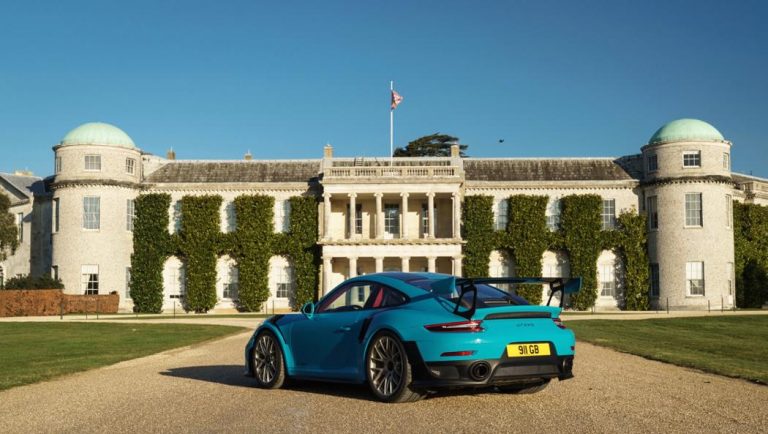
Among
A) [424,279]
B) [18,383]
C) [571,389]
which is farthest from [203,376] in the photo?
[571,389]

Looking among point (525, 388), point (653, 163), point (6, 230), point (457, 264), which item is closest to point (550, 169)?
point (653, 163)

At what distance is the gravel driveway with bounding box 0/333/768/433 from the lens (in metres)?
7.32

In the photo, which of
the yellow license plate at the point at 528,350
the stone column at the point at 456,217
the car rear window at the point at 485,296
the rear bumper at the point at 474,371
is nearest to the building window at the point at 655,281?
the stone column at the point at 456,217

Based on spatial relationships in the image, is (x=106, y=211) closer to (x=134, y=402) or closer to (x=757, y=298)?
(x=757, y=298)

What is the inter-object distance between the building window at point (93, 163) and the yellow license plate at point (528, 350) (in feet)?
145

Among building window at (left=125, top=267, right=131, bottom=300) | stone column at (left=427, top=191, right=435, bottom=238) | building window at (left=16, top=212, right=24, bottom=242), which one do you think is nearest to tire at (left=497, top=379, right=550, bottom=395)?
stone column at (left=427, top=191, right=435, bottom=238)

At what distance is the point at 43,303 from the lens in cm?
4244

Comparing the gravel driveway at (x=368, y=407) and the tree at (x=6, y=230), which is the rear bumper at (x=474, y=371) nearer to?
the gravel driveway at (x=368, y=407)

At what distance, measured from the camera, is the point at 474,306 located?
8.24m

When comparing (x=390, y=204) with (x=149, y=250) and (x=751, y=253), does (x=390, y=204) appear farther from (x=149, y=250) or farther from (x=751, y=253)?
(x=751, y=253)

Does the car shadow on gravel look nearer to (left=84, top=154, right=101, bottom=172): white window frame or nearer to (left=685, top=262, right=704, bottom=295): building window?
(left=84, top=154, right=101, bottom=172): white window frame

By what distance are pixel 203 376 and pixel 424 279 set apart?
4.39 meters

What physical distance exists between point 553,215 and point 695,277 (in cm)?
868

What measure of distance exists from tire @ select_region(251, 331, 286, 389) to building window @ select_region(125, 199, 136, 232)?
4132 cm
